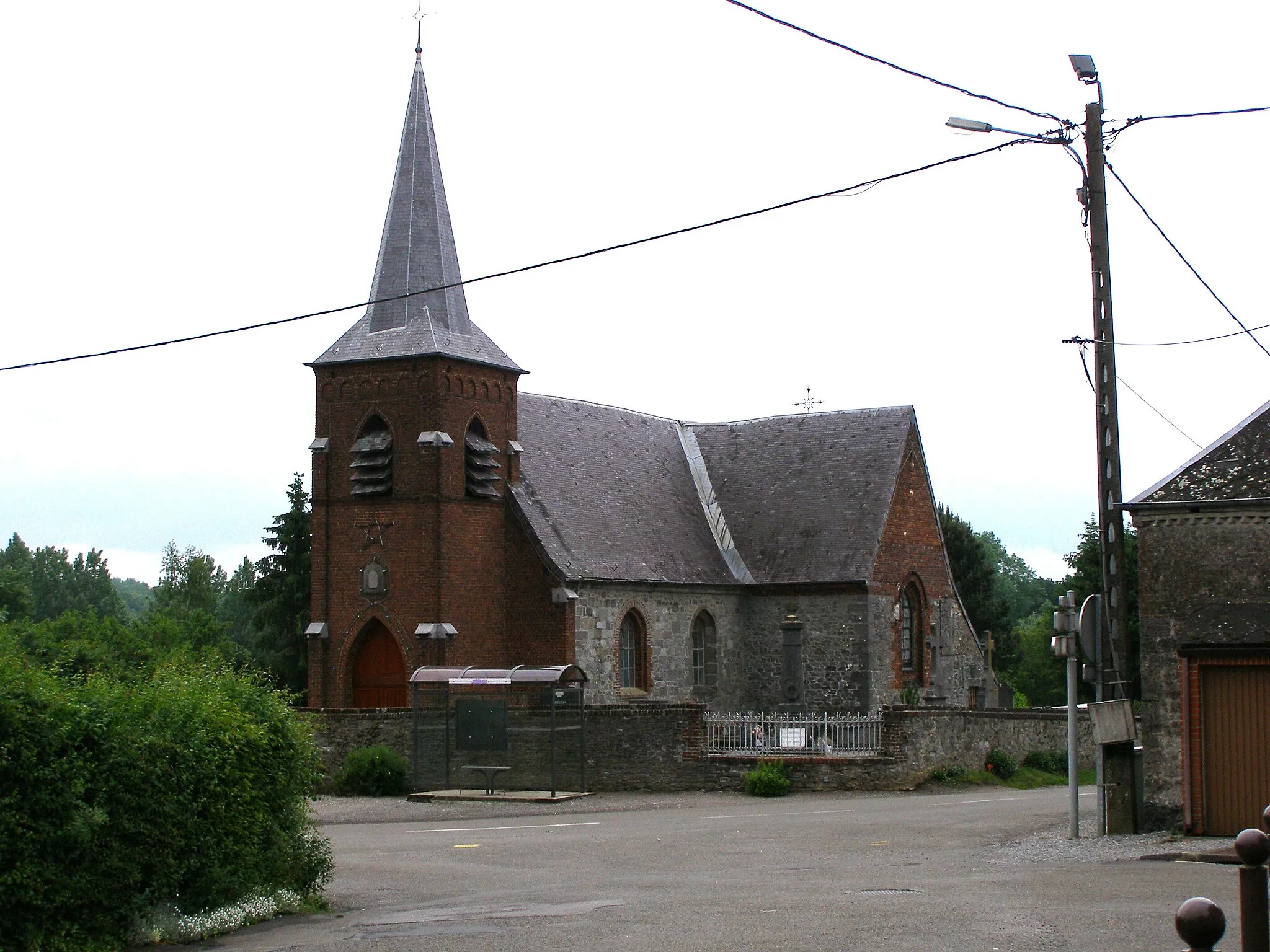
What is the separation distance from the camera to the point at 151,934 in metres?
12.6

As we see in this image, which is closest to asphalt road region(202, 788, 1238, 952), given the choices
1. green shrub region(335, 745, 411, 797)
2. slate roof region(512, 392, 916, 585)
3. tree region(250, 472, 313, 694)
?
green shrub region(335, 745, 411, 797)

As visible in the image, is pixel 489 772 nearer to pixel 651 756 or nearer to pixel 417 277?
pixel 651 756

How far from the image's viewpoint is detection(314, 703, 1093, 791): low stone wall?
28031 mm

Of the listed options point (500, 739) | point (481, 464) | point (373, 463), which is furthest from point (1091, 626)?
point (373, 463)

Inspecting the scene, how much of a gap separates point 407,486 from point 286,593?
20812mm

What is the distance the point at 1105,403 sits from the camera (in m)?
18.8

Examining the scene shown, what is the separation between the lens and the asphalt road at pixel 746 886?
469 inches

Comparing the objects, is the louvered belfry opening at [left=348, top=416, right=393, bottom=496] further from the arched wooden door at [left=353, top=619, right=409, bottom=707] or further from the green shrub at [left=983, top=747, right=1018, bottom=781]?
the green shrub at [left=983, top=747, right=1018, bottom=781]

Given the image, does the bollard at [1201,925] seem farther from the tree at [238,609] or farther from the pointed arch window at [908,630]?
the tree at [238,609]

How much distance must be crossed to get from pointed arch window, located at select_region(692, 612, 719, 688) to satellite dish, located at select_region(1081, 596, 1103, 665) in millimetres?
21098

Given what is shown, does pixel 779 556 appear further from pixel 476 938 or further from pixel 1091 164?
pixel 476 938

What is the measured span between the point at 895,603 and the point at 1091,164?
900 inches

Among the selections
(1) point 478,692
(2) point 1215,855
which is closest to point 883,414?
(1) point 478,692

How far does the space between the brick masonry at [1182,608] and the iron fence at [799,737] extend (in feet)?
31.4
